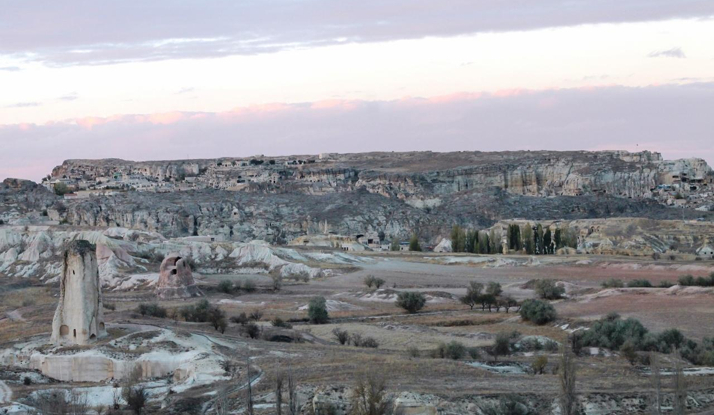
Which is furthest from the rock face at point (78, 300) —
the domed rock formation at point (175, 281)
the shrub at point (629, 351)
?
the domed rock formation at point (175, 281)

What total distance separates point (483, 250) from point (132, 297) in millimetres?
35645

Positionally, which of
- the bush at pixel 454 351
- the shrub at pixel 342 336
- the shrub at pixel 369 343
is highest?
the bush at pixel 454 351

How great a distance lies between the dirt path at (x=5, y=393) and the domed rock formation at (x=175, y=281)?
26754 millimetres

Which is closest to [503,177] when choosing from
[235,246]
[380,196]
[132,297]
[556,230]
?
[380,196]

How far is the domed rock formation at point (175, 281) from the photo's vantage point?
181ft

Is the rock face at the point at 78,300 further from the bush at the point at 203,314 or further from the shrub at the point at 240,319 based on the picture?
the shrub at the point at 240,319

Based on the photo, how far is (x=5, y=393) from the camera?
27000mm

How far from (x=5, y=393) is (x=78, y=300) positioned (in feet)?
15.9

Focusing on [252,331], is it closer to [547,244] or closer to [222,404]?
[222,404]

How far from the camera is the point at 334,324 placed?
4419 centimetres

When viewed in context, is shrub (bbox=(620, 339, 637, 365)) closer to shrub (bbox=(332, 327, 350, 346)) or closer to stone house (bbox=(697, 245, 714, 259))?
shrub (bbox=(332, 327, 350, 346))

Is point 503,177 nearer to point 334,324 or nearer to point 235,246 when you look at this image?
point 235,246

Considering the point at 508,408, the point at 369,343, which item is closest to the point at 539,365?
the point at 508,408

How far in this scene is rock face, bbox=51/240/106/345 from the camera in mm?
31281
